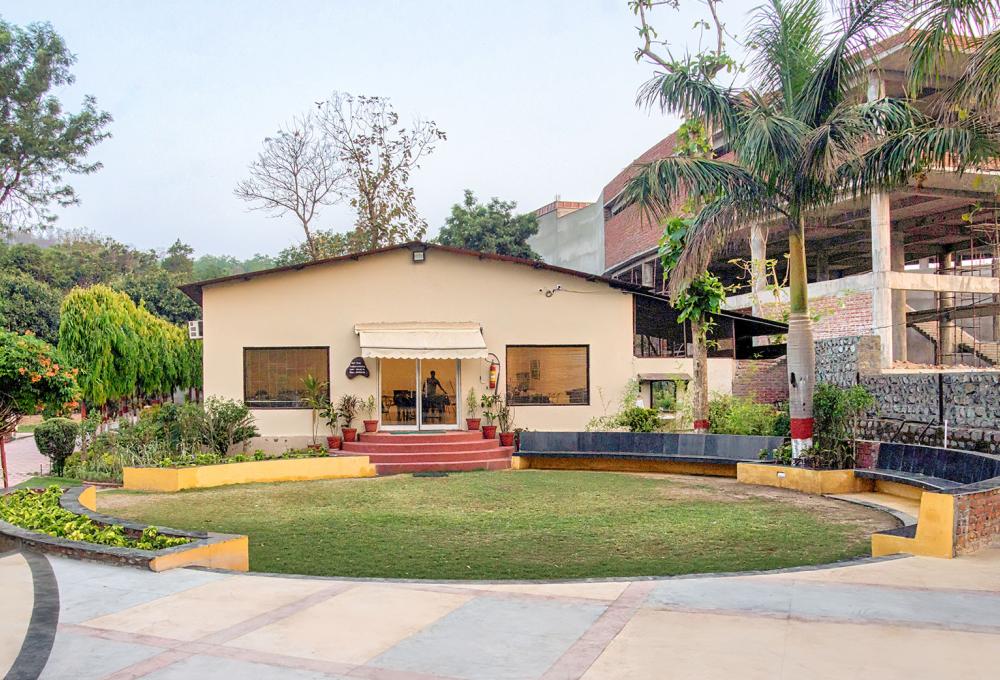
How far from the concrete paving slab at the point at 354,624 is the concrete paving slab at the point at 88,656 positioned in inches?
21.7

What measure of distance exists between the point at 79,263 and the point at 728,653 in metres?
51.2

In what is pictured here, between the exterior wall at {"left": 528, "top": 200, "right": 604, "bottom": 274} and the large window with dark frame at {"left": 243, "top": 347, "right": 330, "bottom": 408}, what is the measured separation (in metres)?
24.2

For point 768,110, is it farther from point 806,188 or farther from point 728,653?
point 728,653

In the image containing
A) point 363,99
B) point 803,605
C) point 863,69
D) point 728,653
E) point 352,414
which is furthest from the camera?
point 363,99

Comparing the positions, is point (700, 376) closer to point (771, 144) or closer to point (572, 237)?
point (771, 144)

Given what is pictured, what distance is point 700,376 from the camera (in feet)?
56.5

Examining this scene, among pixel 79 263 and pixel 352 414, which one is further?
pixel 79 263

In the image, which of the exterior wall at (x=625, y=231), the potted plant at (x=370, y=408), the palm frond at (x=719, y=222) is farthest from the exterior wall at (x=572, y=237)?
the palm frond at (x=719, y=222)

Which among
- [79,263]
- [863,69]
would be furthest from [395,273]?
[79,263]

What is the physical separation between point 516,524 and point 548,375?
8.88 m

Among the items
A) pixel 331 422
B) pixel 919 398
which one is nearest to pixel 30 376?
pixel 331 422

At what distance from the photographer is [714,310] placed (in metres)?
16.9

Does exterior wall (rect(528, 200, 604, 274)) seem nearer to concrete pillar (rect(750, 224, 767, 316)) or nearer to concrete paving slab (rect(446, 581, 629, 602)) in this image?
concrete pillar (rect(750, 224, 767, 316))

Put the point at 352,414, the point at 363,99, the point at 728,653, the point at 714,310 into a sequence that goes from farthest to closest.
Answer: the point at 363,99 < the point at 352,414 < the point at 714,310 < the point at 728,653
